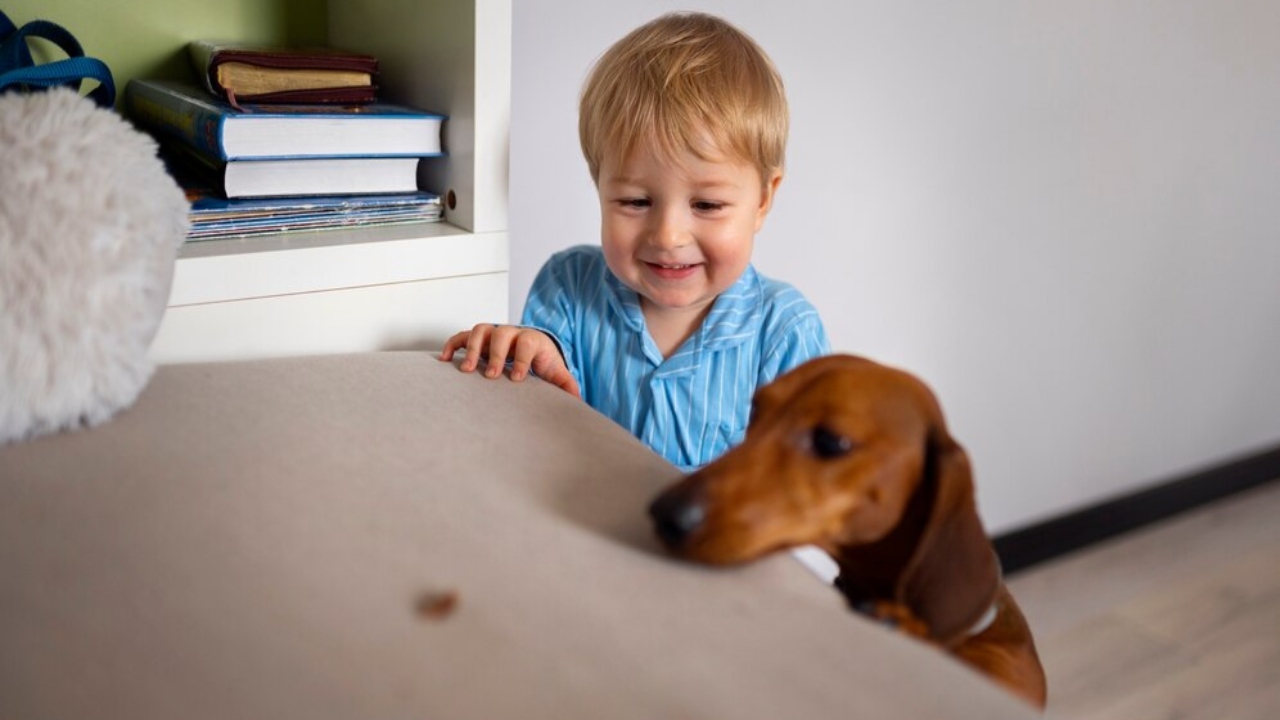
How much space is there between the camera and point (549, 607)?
0.46 meters

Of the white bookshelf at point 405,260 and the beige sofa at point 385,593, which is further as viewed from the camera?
the white bookshelf at point 405,260

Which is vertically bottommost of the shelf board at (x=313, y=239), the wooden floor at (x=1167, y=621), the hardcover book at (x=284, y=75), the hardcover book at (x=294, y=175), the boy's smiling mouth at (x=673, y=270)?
the wooden floor at (x=1167, y=621)

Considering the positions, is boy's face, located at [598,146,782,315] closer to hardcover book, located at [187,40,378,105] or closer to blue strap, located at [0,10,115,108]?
hardcover book, located at [187,40,378,105]

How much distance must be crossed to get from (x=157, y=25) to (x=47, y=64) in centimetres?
21

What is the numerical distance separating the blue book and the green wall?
0.10 metres

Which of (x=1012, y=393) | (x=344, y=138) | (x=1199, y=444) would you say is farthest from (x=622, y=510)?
(x=1199, y=444)

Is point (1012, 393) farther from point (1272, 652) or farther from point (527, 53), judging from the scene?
point (527, 53)

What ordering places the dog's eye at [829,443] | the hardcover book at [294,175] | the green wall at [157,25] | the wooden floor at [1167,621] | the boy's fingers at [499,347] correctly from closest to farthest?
the dog's eye at [829,443]
the boy's fingers at [499,347]
the hardcover book at [294,175]
the green wall at [157,25]
the wooden floor at [1167,621]

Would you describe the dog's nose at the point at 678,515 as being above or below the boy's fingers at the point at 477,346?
above

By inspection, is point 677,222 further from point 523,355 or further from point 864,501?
point 864,501

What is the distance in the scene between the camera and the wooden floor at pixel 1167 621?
154 cm

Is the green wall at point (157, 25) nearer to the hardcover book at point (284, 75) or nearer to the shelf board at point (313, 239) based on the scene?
the hardcover book at point (284, 75)

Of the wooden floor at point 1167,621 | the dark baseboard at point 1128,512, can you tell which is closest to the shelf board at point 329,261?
the wooden floor at point 1167,621

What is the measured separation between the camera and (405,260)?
2.95 feet
